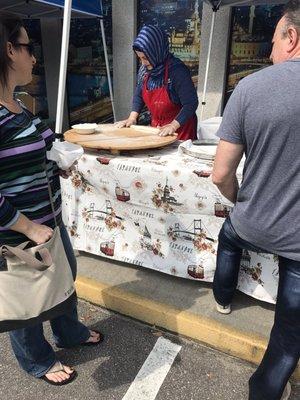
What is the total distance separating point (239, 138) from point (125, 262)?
1.77 m

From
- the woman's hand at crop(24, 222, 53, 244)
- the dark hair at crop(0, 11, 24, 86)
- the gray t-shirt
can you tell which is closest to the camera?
the gray t-shirt

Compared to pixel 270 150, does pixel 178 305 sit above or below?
below

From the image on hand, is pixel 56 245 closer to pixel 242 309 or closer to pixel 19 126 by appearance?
pixel 19 126

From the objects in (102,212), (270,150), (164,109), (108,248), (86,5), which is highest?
(86,5)

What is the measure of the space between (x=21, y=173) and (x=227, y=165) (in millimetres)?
886

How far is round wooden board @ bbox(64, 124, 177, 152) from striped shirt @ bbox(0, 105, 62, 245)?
84 centimetres

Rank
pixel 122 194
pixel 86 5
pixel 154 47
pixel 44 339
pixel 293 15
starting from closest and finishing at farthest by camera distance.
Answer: pixel 293 15, pixel 44 339, pixel 122 194, pixel 154 47, pixel 86 5

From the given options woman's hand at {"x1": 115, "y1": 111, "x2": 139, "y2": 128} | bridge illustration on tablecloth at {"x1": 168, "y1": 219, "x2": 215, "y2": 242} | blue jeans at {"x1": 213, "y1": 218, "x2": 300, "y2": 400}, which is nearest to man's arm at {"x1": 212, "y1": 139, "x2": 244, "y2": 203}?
blue jeans at {"x1": 213, "y1": 218, "x2": 300, "y2": 400}

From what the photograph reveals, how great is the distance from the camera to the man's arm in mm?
1513

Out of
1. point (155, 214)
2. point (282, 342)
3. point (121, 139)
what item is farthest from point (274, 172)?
point (121, 139)

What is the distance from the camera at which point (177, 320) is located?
2402 millimetres

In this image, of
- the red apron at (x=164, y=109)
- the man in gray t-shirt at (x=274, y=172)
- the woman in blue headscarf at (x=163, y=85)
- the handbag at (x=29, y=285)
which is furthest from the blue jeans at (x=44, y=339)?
the red apron at (x=164, y=109)

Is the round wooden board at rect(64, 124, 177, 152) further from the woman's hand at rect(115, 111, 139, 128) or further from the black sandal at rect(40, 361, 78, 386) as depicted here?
the black sandal at rect(40, 361, 78, 386)

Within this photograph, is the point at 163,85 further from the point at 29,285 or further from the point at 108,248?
the point at 29,285
